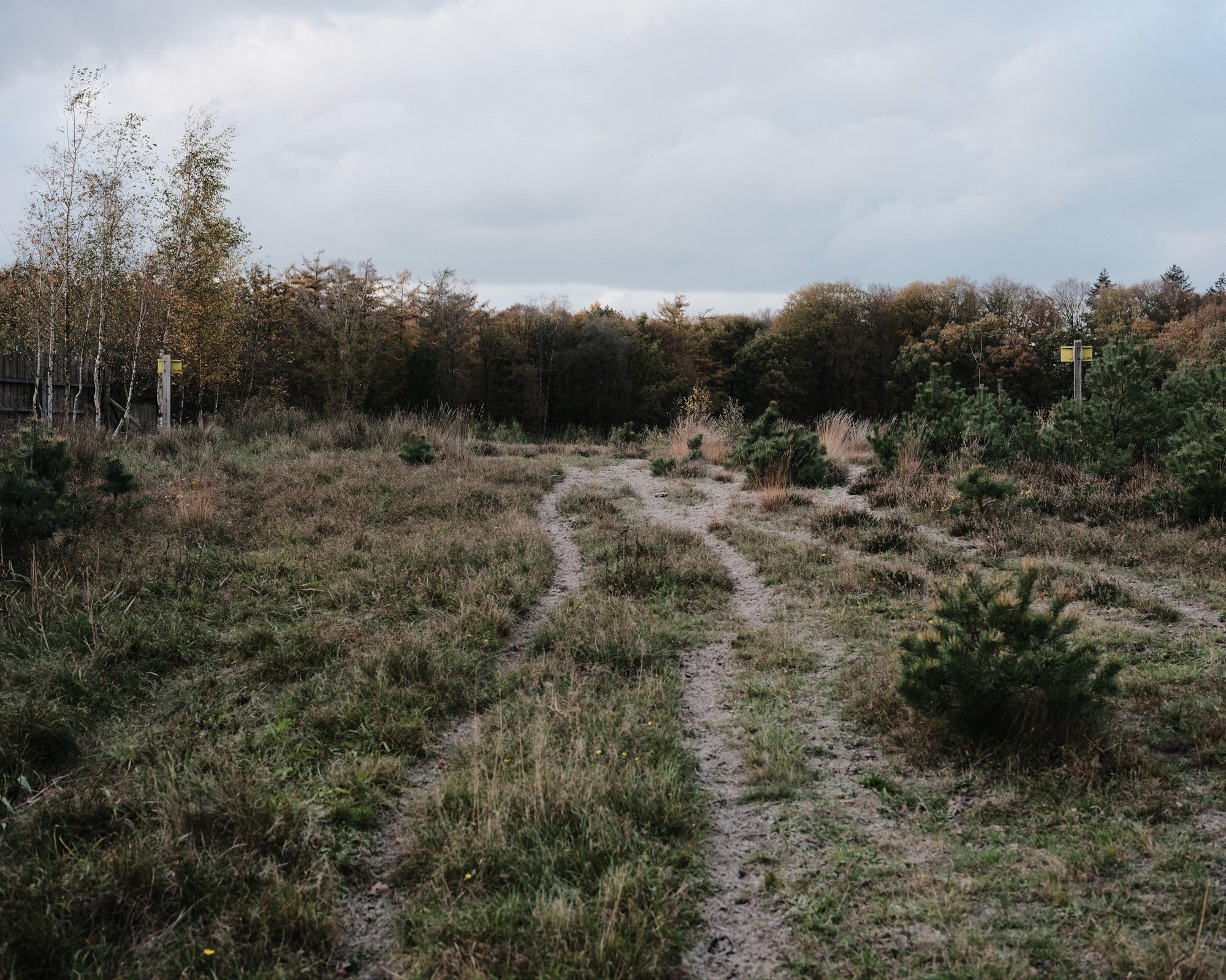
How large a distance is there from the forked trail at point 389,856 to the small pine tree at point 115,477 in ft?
15.2

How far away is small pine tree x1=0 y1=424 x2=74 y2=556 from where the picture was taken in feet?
20.1

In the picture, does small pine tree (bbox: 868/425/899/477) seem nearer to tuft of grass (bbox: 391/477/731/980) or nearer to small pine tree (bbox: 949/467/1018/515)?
small pine tree (bbox: 949/467/1018/515)

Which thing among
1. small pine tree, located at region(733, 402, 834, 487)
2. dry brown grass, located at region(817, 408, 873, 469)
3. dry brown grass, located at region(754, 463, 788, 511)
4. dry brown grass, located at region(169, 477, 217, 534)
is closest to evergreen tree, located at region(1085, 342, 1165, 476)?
small pine tree, located at region(733, 402, 834, 487)

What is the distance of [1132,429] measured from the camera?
30.9ft

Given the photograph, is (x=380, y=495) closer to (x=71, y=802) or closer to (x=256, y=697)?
(x=256, y=697)

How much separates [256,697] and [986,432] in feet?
31.8

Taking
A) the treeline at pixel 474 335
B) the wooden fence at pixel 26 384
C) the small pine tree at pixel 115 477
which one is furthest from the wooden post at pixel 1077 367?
the wooden fence at pixel 26 384

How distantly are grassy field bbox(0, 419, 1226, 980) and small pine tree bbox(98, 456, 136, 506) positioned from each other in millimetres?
656

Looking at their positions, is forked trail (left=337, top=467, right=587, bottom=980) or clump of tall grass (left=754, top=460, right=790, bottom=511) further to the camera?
clump of tall grass (left=754, top=460, right=790, bottom=511)

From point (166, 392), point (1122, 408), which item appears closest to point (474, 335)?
point (166, 392)

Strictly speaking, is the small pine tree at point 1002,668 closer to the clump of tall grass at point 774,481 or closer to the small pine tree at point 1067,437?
the clump of tall grass at point 774,481

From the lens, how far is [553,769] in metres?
3.46

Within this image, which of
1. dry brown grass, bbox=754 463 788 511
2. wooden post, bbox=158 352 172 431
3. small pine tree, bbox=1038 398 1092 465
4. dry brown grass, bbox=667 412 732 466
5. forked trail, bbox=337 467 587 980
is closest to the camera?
forked trail, bbox=337 467 587 980

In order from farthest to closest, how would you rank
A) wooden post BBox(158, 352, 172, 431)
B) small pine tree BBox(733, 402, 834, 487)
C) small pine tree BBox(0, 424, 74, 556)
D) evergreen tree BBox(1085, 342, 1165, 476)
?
wooden post BBox(158, 352, 172, 431) → small pine tree BBox(733, 402, 834, 487) → evergreen tree BBox(1085, 342, 1165, 476) → small pine tree BBox(0, 424, 74, 556)
